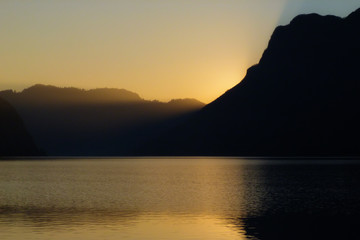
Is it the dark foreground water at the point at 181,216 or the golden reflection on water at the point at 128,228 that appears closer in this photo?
the golden reflection on water at the point at 128,228

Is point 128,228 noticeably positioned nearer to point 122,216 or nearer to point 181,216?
A: point 122,216

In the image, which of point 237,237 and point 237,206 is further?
point 237,206

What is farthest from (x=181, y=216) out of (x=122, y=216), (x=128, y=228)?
(x=128, y=228)

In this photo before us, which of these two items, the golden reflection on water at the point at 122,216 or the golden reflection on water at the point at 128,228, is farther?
the golden reflection on water at the point at 122,216

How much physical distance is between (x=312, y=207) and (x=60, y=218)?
32759mm

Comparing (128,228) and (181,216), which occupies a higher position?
(181,216)

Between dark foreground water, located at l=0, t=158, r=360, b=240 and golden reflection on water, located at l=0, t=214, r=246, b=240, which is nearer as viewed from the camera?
→ golden reflection on water, located at l=0, t=214, r=246, b=240

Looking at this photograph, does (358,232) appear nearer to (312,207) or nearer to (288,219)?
(288,219)

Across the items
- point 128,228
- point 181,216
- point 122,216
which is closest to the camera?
point 128,228

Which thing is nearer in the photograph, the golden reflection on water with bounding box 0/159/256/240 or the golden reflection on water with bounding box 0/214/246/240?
the golden reflection on water with bounding box 0/214/246/240

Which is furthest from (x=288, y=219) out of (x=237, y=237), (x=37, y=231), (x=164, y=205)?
(x=37, y=231)

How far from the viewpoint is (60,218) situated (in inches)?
2258

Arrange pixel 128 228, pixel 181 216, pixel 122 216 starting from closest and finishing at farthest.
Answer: pixel 128 228 < pixel 122 216 < pixel 181 216

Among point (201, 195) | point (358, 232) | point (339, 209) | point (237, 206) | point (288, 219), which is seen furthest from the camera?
point (201, 195)
